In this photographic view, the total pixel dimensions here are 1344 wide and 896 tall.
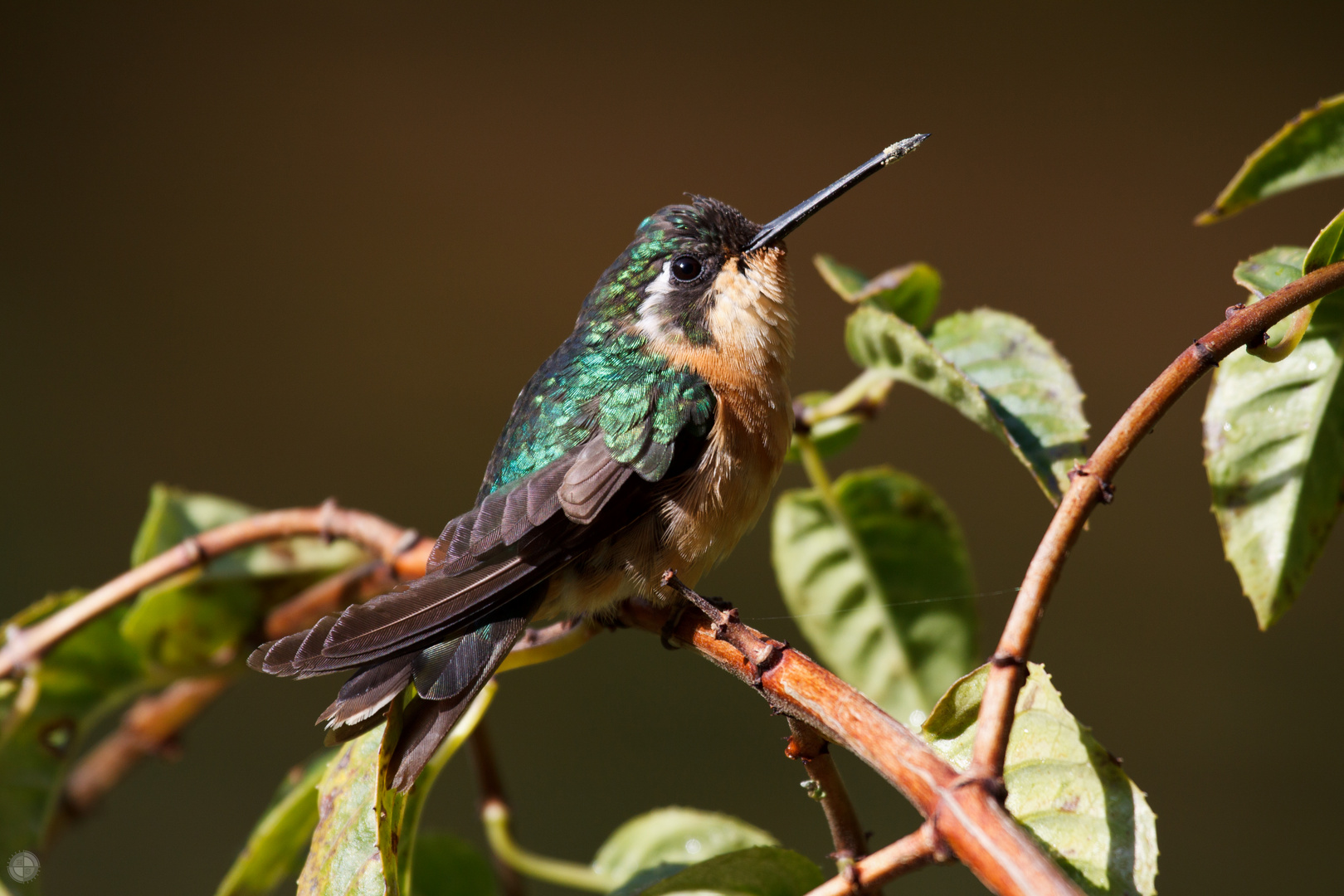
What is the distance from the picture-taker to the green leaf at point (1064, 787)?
0.67 meters

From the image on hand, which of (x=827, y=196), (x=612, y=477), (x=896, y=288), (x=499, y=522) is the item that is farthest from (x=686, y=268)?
(x=499, y=522)

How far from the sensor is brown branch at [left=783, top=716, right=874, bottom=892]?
730 millimetres

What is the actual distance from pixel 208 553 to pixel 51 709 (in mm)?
313

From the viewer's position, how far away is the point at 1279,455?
2.98ft

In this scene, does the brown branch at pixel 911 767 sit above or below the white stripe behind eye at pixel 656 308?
below

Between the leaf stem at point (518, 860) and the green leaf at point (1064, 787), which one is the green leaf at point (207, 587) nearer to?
the leaf stem at point (518, 860)

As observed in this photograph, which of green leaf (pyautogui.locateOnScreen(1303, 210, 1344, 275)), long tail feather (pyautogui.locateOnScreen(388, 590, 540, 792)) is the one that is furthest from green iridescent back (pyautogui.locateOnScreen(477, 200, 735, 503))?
green leaf (pyautogui.locateOnScreen(1303, 210, 1344, 275))

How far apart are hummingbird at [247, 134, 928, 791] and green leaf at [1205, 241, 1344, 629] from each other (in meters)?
0.40

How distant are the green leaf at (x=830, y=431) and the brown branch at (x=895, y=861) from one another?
0.73 meters

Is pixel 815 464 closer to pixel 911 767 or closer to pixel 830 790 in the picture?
pixel 830 790

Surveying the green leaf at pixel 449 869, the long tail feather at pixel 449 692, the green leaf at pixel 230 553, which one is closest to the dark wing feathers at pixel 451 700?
the long tail feather at pixel 449 692

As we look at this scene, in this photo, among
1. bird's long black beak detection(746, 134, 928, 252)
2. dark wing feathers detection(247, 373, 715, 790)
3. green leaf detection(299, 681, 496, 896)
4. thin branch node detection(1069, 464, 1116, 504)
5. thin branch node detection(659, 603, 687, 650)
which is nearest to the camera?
thin branch node detection(1069, 464, 1116, 504)

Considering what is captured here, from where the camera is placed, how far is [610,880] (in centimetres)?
124

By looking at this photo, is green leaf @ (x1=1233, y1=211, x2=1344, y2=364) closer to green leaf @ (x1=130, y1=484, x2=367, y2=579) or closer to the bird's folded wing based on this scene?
the bird's folded wing
